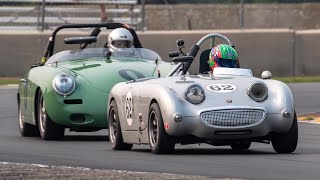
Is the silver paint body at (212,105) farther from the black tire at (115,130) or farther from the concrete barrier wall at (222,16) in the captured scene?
the concrete barrier wall at (222,16)

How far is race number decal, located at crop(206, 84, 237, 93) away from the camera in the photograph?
39.1 ft

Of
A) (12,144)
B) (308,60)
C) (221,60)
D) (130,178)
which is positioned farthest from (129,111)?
(308,60)

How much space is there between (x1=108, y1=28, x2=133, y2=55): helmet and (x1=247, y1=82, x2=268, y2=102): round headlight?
4.68m

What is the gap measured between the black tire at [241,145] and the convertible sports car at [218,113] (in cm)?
1

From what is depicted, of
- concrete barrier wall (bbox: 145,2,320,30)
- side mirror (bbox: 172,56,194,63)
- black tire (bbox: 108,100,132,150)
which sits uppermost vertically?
side mirror (bbox: 172,56,194,63)

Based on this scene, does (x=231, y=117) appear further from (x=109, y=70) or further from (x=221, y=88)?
(x=109, y=70)

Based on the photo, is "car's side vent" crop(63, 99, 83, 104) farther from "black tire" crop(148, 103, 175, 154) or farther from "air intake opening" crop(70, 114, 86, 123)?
"black tire" crop(148, 103, 175, 154)

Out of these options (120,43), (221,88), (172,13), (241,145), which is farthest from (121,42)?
(172,13)

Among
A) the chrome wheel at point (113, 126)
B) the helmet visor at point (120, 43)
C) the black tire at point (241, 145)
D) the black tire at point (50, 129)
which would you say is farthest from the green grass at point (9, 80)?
the black tire at point (241, 145)

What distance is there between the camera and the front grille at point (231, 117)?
11.7 m

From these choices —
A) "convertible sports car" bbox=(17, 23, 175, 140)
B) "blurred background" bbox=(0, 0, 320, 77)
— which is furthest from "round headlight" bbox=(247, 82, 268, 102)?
"blurred background" bbox=(0, 0, 320, 77)

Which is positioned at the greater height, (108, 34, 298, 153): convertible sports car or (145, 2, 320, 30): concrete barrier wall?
(108, 34, 298, 153): convertible sports car

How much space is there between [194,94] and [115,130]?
184 centimetres

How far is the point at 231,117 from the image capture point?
461 inches
